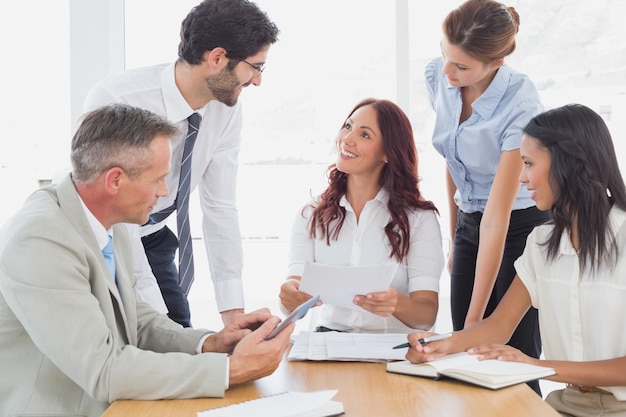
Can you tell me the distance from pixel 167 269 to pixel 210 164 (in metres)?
0.40

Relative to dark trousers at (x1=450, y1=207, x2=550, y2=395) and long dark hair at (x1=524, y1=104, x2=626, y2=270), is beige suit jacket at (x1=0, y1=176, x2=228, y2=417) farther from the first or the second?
dark trousers at (x1=450, y1=207, x2=550, y2=395)

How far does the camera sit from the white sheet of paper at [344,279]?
2064mm

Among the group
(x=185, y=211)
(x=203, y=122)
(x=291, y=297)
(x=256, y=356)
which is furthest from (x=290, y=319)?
(x=203, y=122)

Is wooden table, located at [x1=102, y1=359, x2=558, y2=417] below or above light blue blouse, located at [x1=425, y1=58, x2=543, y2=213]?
below

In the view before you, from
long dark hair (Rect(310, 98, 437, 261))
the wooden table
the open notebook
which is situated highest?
long dark hair (Rect(310, 98, 437, 261))

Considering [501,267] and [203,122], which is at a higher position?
[203,122]

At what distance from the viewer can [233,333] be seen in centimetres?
183

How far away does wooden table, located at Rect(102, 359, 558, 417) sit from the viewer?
148 cm

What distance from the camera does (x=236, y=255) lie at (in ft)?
8.84

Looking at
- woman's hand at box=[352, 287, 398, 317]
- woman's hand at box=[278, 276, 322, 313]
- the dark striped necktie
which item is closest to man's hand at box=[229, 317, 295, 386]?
woman's hand at box=[352, 287, 398, 317]

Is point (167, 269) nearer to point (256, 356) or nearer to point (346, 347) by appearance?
point (346, 347)

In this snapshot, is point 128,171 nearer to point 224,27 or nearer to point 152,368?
point 152,368

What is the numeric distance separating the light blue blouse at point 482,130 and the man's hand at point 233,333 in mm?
1096

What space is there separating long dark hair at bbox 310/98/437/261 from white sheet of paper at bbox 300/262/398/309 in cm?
44
